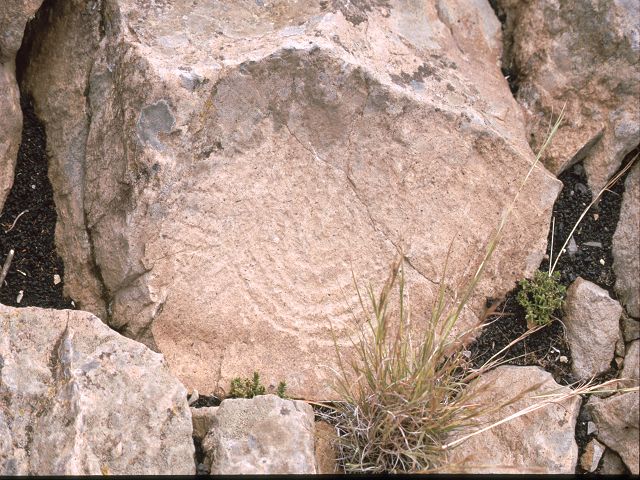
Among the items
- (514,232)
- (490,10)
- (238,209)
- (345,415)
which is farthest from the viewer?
(490,10)

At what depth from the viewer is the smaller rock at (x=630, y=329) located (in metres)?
4.23

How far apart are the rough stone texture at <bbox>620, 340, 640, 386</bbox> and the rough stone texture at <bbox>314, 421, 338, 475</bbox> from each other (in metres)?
1.54

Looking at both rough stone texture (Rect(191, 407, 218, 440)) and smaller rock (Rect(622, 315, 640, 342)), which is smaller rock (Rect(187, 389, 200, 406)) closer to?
rough stone texture (Rect(191, 407, 218, 440))

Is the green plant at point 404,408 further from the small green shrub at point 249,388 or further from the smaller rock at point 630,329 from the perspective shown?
the smaller rock at point 630,329

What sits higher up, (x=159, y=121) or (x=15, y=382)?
(x=159, y=121)

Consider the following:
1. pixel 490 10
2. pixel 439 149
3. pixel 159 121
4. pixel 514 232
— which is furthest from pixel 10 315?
pixel 490 10

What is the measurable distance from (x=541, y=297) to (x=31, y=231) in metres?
2.75

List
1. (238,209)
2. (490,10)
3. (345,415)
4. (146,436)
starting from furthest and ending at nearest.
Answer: (490,10) < (238,209) < (345,415) < (146,436)

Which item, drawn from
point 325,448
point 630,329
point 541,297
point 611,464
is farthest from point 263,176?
point 611,464

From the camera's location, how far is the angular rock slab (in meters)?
3.31

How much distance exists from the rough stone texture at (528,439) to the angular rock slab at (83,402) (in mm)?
1346

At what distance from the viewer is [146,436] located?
3416 millimetres

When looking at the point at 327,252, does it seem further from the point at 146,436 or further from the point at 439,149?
the point at 146,436

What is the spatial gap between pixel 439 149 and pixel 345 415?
4.88 feet
